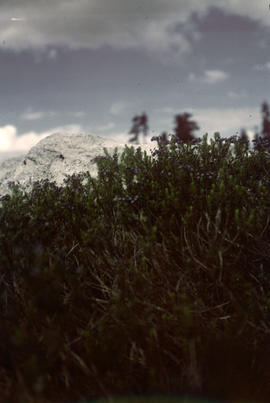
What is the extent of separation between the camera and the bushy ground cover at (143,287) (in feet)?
6.39

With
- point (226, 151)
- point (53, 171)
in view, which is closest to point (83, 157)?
point (53, 171)

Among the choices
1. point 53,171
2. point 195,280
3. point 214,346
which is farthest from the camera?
point 53,171

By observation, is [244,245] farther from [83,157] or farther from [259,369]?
[83,157]

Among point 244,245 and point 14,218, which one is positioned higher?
point 14,218

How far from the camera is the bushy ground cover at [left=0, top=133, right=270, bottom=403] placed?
1.95 m

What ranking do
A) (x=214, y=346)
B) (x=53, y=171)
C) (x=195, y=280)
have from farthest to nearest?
(x=53, y=171) → (x=195, y=280) → (x=214, y=346)

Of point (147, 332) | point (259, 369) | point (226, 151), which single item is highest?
point (226, 151)

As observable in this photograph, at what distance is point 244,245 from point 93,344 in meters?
1.75

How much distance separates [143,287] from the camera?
8.16ft

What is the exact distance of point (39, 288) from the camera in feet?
6.49

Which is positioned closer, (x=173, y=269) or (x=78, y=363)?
(x=78, y=363)

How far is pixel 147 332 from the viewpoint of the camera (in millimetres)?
2113

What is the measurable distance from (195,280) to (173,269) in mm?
247

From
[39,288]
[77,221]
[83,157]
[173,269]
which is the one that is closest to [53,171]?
[83,157]
